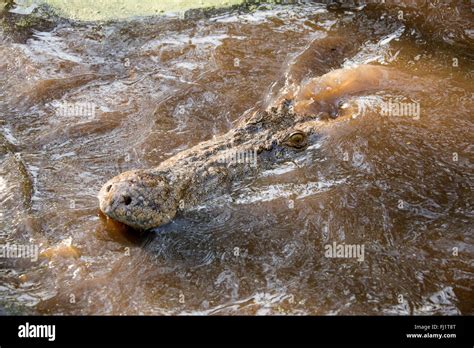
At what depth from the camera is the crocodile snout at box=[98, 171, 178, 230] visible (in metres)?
4.82

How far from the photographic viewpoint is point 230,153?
567 cm

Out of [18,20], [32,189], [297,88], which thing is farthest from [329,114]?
[18,20]

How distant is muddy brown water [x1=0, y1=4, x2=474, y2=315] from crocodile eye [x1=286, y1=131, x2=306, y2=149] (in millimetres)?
210

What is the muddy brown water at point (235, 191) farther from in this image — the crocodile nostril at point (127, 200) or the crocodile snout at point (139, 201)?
the crocodile nostril at point (127, 200)

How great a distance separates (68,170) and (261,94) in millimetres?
2656

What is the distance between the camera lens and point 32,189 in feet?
18.6

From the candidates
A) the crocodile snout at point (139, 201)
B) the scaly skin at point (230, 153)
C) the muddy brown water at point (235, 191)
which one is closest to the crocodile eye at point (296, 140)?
the scaly skin at point (230, 153)

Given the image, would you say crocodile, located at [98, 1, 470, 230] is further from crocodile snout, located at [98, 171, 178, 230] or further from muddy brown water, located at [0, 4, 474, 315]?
muddy brown water, located at [0, 4, 474, 315]

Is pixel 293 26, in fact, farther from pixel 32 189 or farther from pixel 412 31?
pixel 32 189

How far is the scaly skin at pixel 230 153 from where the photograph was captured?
193 inches

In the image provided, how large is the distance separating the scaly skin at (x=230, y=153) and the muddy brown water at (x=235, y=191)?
0.18 meters

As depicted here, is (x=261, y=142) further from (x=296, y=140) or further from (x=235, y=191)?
(x=235, y=191)

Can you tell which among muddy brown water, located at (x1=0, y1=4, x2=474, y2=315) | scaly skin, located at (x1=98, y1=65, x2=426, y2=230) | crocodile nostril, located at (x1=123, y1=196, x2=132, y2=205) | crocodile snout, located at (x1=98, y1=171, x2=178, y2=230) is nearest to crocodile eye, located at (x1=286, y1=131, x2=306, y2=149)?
scaly skin, located at (x1=98, y1=65, x2=426, y2=230)
